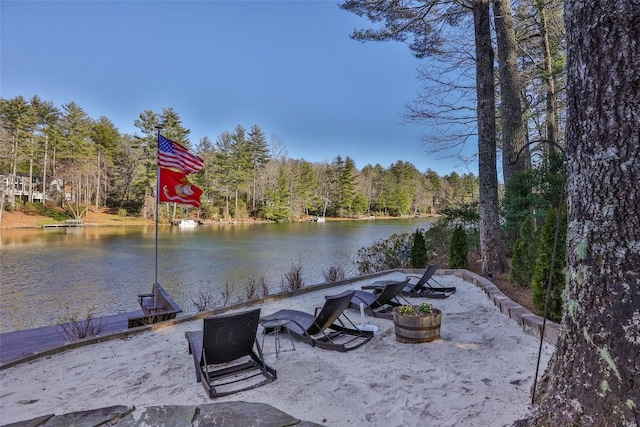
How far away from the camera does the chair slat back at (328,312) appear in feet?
10.7

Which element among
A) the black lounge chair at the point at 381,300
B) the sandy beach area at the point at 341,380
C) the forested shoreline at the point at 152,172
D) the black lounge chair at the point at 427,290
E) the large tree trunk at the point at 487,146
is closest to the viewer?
the sandy beach area at the point at 341,380

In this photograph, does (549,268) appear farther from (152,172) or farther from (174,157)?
(152,172)

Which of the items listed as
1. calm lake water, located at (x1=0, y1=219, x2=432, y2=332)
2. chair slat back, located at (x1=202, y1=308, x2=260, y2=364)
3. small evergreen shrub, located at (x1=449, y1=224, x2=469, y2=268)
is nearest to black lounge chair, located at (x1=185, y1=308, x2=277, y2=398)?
chair slat back, located at (x1=202, y1=308, x2=260, y2=364)

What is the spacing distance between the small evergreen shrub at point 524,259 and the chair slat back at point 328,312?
10.3 feet

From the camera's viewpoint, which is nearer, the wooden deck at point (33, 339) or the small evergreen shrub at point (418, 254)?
the wooden deck at point (33, 339)

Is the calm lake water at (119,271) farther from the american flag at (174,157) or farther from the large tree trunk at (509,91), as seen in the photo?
the large tree trunk at (509,91)

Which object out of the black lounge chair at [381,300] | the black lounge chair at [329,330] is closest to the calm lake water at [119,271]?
the black lounge chair at [381,300]

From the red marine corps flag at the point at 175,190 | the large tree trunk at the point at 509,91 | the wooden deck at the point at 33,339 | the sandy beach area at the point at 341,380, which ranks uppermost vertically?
the large tree trunk at the point at 509,91

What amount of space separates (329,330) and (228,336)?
52.6 inches

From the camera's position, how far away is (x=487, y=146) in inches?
244

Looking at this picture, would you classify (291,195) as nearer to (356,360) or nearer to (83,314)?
(83,314)

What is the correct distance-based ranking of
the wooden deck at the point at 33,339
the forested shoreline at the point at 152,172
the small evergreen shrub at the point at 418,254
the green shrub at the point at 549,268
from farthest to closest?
the forested shoreline at the point at 152,172
the small evergreen shrub at the point at 418,254
the wooden deck at the point at 33,339
the green shrub at the point at 549,268

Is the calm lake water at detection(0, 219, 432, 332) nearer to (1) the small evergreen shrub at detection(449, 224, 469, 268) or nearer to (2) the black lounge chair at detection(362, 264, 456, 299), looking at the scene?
(1) the small evergreen shrub at detection(449, 224, 469, 268)

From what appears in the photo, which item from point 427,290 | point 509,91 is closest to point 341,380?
point 427,290
